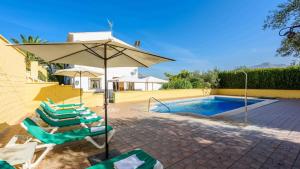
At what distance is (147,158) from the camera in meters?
2.57

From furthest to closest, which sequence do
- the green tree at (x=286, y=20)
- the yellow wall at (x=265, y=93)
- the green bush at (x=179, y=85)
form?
the green bush at (x=179, y=85) → the yellow wall at (x=265, y=93) → the green tree at (x=286, y=20)

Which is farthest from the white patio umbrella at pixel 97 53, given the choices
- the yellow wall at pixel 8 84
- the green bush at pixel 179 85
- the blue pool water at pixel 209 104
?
the green bush at pixel 179 85

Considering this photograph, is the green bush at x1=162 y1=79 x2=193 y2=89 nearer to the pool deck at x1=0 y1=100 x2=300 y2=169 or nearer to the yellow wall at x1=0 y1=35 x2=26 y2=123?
the pool deck at x1=0 y1=100 x2=300 y2=169

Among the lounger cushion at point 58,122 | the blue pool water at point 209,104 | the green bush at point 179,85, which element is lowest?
the blue pool water at point 209,104

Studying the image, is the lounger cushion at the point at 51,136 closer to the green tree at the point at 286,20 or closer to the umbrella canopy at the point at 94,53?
the umbrella canopy at the point at 94,53

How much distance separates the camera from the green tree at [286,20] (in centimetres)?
709

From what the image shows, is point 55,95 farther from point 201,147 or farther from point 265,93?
point 265,93

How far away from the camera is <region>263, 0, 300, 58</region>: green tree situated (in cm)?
709

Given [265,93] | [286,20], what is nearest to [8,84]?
[286,20]

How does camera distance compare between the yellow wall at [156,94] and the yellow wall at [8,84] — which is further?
the yellow wall at [156,94]

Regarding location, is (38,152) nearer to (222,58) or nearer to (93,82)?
(93,82)

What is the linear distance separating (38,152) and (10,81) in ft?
14.1

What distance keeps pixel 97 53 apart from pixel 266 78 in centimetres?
2121

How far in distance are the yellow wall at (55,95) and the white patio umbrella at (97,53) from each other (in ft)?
21.4
